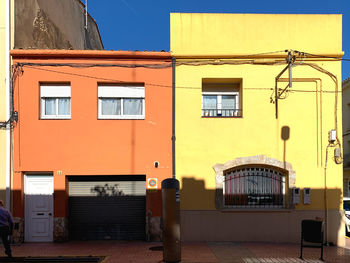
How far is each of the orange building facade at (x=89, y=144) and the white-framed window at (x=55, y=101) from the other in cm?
3

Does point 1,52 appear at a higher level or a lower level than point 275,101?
higher

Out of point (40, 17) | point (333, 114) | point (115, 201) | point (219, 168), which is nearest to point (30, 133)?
point (115, 201)

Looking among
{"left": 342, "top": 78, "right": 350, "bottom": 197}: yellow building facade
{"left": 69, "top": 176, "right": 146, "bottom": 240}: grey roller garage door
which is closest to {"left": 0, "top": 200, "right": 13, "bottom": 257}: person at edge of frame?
{"left": 69, "top": 176, "right": 146, "bottom": 240}: grey roller garage door

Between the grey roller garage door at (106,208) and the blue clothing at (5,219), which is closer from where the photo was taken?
the blue clothing at (5,219)

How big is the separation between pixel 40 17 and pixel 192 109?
23.0 feet

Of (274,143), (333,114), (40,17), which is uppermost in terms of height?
(40,17)

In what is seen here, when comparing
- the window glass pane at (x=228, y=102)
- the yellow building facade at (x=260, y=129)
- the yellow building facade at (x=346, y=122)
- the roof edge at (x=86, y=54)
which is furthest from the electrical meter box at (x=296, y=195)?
the yellow building facade at (x=346, y=122)

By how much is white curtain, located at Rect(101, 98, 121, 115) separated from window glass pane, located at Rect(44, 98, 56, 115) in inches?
61.7

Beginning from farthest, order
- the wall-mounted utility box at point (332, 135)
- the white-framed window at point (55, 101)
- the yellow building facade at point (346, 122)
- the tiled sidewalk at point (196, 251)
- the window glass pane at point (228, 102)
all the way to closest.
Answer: the yellow building facade at point (346, 122)
the window glass pane at point (228, 102)
the white-framed window at point (55, 101)
the wall-mounted utility box at point (332, 135)
the tiled sidewalk at point (196, 251)

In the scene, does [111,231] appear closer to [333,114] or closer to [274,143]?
[274,143]

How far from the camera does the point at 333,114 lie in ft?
29.0

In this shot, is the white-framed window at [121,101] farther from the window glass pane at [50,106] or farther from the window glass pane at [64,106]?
the window glass pane at [50,106]

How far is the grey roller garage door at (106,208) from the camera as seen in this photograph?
8883 mm

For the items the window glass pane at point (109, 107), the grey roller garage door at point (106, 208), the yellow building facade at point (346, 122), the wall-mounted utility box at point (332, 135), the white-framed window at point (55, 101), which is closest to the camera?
the wall-mounted utility box at point (332, 135)
